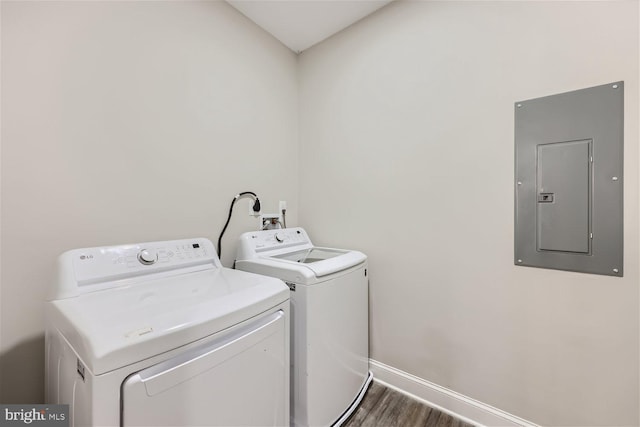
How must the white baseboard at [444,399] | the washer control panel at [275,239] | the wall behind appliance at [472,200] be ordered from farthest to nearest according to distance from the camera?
the washer control panel at [275,239] → the white baseboard at [444,399] → the wall behind appliance at [472,200]

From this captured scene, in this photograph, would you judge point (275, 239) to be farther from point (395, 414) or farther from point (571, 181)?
point (571, 181)

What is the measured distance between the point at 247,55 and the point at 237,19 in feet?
0.72

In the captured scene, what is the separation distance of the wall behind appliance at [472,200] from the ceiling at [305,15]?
Result: 85mm

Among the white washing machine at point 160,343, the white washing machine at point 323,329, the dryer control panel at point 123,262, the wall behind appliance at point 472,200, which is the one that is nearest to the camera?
the white washing machine at point 160,343

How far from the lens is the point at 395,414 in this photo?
1.40 metres

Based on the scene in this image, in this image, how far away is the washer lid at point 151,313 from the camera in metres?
0.61

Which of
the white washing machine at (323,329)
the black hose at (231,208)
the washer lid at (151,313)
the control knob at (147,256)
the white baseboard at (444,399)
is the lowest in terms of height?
the white baseboard at (444,399)

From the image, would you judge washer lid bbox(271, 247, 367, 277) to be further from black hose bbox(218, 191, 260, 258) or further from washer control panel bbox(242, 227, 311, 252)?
black hose bbox(218, 191, 260, 258)

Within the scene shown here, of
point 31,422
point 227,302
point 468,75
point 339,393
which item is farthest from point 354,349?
point 468,75

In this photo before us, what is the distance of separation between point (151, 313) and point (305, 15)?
193 centimetres

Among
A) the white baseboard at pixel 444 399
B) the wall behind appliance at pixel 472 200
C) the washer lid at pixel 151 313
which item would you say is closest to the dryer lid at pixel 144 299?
the washer lid at pixel 151 313

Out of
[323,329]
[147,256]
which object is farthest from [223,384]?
[147,256]

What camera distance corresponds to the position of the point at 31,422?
2.69 ft

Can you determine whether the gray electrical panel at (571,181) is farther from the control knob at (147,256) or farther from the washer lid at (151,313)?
the control knob at (147,256)
